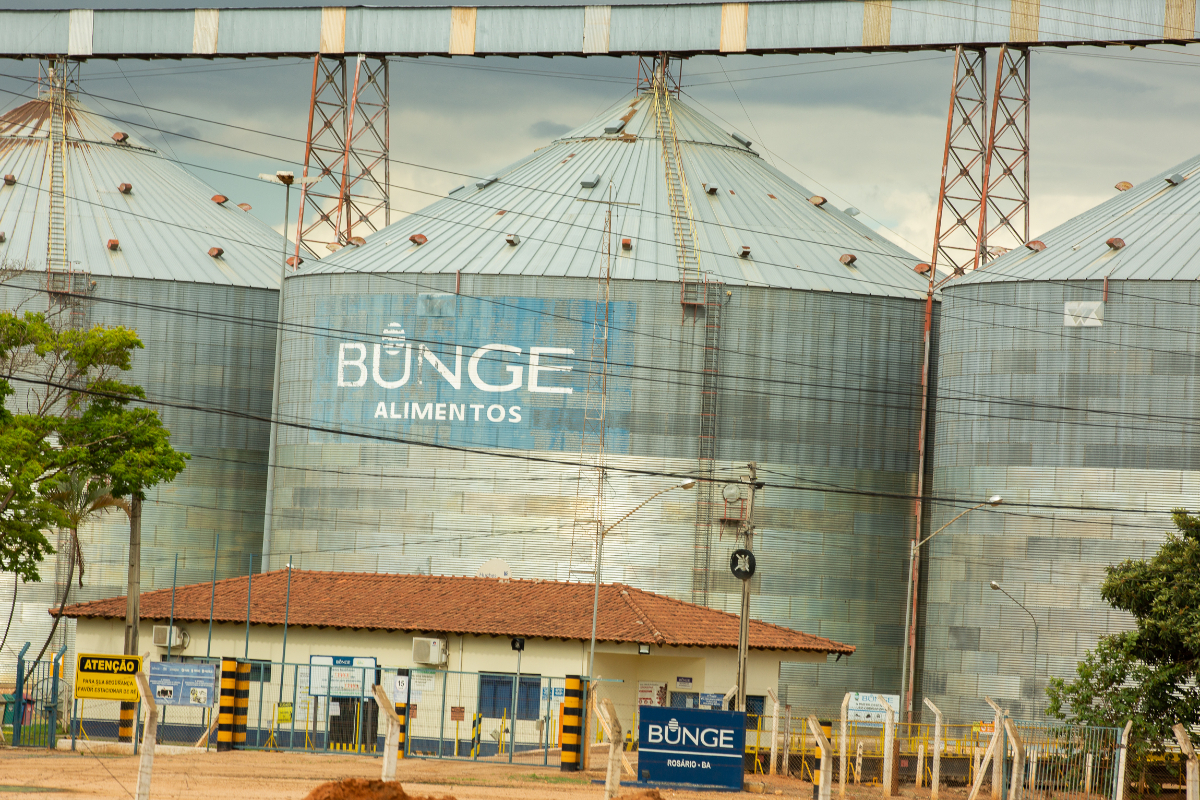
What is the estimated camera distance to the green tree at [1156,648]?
130 feet

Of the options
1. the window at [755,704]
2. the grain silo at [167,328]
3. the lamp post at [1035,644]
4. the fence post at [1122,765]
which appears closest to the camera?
the fence post at [1122,765]

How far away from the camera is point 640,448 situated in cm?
5934

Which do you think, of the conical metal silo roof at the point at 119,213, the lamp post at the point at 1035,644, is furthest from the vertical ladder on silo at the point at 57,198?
the lamp post at the point at 1035,644

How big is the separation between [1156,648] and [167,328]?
45.1 meters

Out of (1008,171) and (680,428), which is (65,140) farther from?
(1008,171)

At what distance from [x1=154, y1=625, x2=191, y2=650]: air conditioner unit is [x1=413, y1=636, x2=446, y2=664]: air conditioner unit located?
25.4ft

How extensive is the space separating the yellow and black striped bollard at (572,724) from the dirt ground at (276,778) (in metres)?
0.44

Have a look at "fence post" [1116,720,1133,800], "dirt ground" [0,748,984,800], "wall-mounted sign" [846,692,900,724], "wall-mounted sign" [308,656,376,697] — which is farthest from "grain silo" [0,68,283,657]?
"fence post" [1116,720,1133,800]

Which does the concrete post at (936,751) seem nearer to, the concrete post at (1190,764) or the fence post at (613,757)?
the concrete post at (1190,764)

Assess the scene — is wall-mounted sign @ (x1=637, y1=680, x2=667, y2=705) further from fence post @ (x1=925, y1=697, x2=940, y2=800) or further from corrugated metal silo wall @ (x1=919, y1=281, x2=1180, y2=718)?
corrugated metal silo wall @ (x1=919, y1=281, x2=1180, y2=718)

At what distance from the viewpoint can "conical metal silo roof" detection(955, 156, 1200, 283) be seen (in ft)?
192

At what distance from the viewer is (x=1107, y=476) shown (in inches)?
2238

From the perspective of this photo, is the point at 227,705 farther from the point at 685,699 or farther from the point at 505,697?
the point at 685,699

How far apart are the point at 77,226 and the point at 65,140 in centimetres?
719
